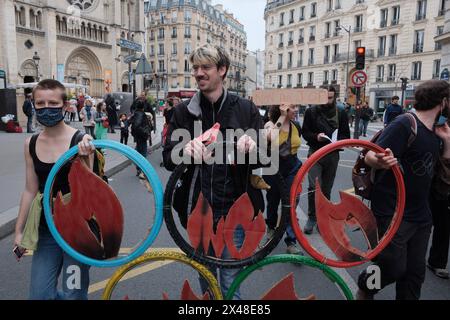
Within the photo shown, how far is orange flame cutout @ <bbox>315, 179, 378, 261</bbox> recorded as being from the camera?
2.08 meters

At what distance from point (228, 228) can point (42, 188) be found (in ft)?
3.95

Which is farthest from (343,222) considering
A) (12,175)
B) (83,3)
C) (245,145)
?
(83,3)

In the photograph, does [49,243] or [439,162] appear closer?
[49,243]

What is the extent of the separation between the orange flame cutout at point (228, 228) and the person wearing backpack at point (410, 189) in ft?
2.95

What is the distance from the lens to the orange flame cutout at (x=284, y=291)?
6.79 feet

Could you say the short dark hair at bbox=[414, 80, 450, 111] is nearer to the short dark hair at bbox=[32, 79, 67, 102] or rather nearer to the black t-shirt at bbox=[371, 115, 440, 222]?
the black t-shirt at bbox=[371, 115, 440, 222]

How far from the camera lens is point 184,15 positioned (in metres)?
77.9

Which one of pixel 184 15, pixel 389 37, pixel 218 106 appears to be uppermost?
pixel 184 15

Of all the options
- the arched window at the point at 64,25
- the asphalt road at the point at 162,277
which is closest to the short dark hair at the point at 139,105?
the asphalt road at the point at 162,277

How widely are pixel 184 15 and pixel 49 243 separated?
270 feet

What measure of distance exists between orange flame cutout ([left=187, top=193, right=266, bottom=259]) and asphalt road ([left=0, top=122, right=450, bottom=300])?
0.68 ft
